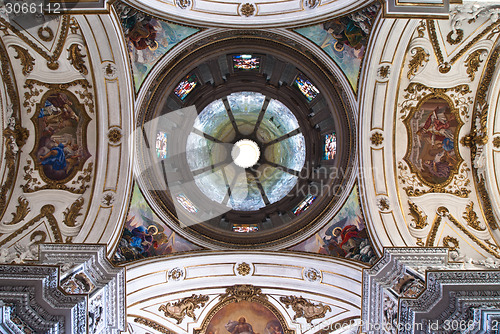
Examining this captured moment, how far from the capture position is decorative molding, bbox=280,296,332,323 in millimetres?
12641

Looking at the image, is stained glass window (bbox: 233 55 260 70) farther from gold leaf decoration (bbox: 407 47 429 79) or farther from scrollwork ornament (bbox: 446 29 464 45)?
scrollwork ornament (bbox: 446 29 464 45)

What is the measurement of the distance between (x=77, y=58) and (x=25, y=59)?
1522 millimetres

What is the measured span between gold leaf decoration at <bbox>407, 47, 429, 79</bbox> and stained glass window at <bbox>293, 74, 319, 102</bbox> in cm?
312

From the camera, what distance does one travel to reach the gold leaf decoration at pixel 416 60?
11.3 meters

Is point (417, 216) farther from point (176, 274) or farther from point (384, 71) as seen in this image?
point (176, 274)

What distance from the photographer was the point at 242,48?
12.7 metres

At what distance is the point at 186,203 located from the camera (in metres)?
14.5

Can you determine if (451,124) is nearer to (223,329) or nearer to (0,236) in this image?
(223,329)

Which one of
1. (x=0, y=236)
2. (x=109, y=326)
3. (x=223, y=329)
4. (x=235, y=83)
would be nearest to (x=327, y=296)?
(x=223, y=329)

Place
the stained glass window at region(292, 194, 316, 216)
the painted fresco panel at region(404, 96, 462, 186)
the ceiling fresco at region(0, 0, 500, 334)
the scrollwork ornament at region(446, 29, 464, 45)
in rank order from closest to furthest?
the scrollwork ornament at region(446, 29, 464, 45) → the ceiling fresco at region(0, 0, 500, 334) → the painted fresco panel at region(404, 96, 462, 186) → the stained glass window at region(292, 194, 316, 216)

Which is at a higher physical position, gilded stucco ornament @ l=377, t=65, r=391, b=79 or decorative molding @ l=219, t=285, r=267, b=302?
gilded stucco ornament @ l=377, t=65, r=391, b=79

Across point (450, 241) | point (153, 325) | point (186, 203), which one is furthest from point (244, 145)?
point (450, 241)

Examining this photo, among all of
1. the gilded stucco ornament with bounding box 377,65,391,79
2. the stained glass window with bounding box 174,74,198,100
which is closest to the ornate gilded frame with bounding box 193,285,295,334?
the stained glass window with bounding box 174,74,198,100

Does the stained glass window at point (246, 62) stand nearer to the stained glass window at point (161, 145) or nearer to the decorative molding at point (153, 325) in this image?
the stained glass window at point (161, 145)
